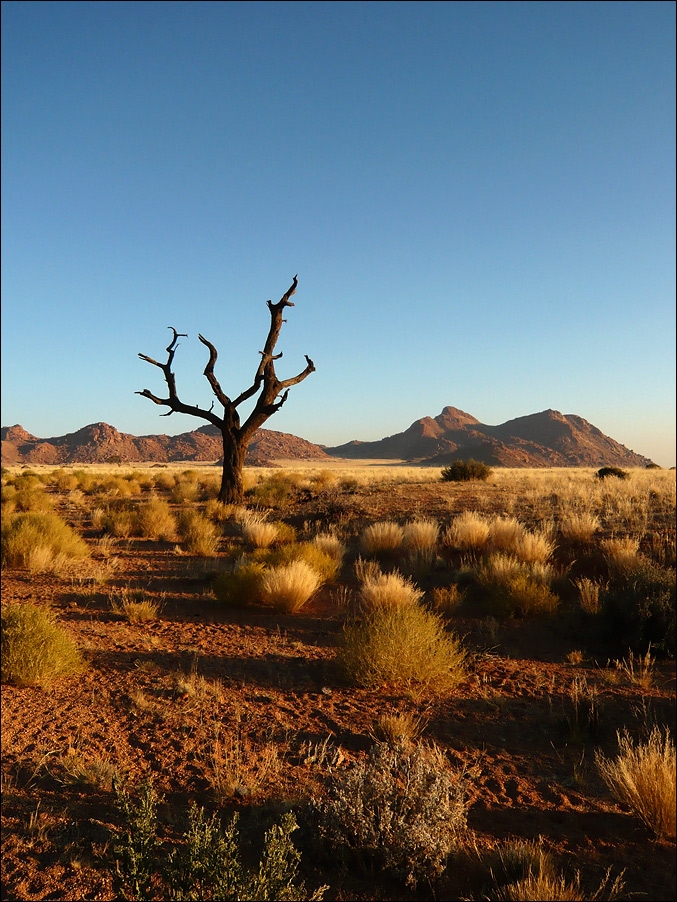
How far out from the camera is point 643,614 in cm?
725

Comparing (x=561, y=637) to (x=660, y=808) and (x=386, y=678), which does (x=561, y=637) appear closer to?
(x=386, y=678)

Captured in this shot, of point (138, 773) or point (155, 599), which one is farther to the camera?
point (155, 599)

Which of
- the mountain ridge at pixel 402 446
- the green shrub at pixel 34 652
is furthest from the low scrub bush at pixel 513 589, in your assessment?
the mountain ridge at pixel 402 446

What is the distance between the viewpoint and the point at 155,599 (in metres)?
9.49

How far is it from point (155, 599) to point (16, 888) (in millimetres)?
6418

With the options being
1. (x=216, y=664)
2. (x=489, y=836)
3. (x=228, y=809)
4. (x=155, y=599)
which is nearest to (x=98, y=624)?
(x=155, y=599)

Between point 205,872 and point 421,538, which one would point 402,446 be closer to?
point 421,538

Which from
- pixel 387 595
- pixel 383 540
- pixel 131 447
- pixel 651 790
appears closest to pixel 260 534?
pixel 383 540

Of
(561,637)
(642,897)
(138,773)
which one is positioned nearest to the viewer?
(642,897)

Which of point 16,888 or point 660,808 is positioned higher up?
point 660,808

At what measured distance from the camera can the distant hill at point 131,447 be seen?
140750mm

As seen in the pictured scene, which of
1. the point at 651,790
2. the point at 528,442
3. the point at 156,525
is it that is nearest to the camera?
the point at 651,790

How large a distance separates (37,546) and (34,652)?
622 centimetres

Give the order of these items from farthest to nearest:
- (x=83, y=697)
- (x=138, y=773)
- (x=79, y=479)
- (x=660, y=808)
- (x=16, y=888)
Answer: (x=79, y=479) → (x=83, y=697) → (x=138, y=773) → (x=660, y=808) → (x=16, y=888)
